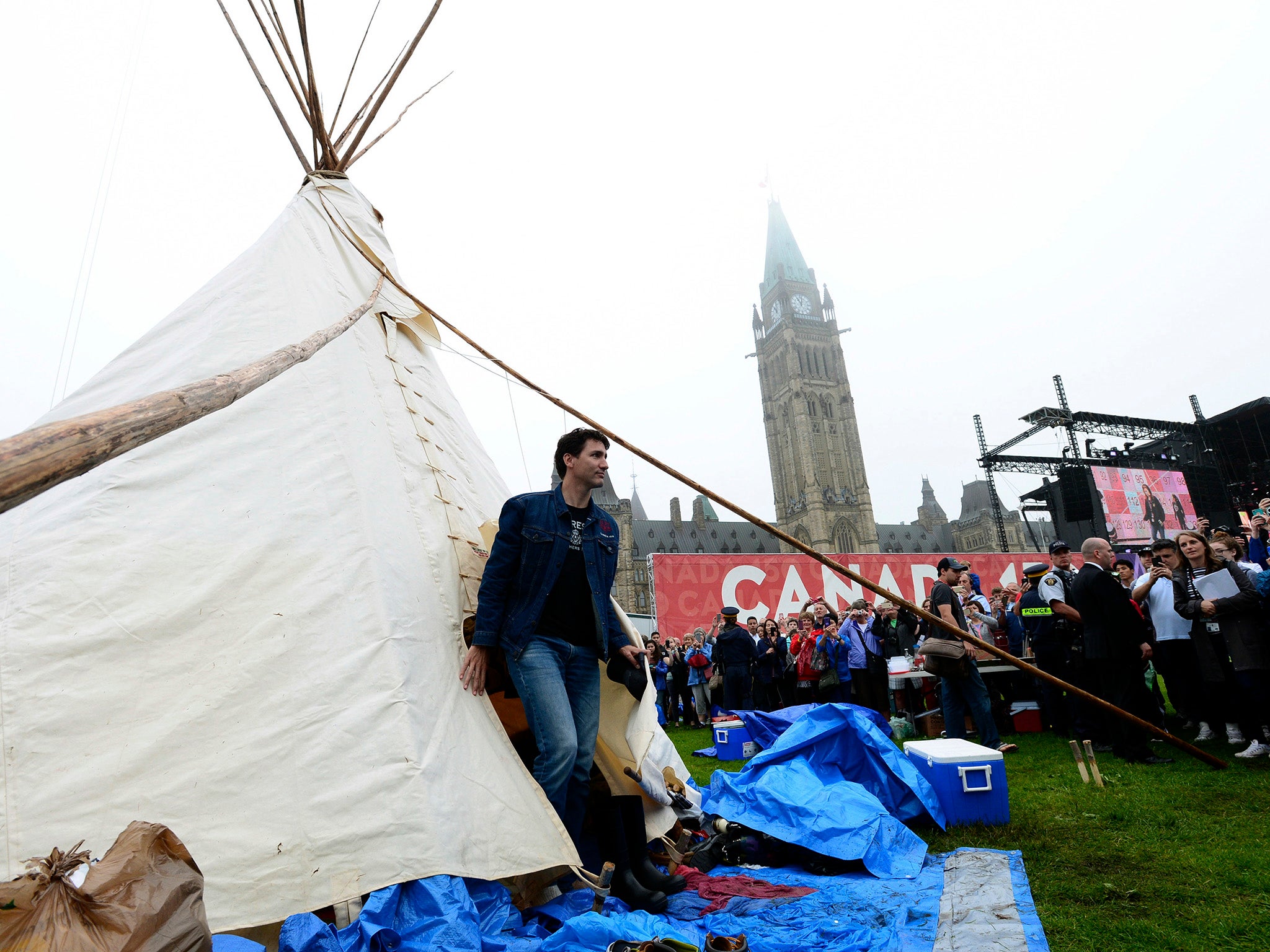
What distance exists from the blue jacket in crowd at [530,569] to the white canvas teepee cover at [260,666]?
0.99ft

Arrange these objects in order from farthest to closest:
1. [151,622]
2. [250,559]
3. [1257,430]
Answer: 1. [1257,430]
2. [250,559]
3. [151,622]

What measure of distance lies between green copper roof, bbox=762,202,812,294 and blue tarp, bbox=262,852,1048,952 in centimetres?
7783

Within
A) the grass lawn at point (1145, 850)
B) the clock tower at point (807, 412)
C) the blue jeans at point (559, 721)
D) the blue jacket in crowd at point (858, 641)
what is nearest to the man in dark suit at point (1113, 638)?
the grass lawn at point (1145, 850)

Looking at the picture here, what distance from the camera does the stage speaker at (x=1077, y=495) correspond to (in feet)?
92.3

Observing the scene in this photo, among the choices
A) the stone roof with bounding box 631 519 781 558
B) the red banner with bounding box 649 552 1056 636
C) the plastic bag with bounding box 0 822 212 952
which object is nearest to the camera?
the plastic bag with bounding box 0 822 212 952

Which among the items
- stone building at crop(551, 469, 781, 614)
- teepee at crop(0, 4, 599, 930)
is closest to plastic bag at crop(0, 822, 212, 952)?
teepee at crop(0, 4, 599, 930)

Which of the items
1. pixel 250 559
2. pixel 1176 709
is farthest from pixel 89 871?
pixel 1176 709

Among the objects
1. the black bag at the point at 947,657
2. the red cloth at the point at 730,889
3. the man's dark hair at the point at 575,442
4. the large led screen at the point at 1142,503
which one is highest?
the large led screen at the point at 1142,503

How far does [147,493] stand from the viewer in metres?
3.12

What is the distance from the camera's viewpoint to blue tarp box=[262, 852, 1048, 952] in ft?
7.70

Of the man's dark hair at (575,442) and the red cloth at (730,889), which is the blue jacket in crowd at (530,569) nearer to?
the man's dark hair at (575,442)

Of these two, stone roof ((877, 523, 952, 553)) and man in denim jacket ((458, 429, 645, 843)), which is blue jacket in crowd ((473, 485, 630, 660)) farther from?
stone roof ((877, 523, 952, 553))

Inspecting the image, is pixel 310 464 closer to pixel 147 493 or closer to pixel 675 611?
pixel 147 493

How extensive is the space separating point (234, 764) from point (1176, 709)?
7.62 meters
